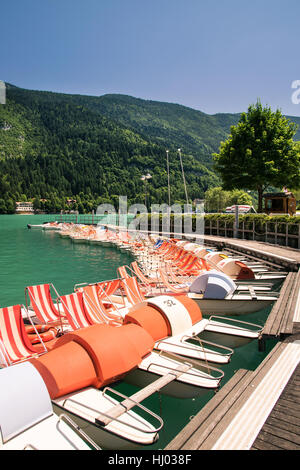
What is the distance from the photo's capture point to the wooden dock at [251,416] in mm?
3198

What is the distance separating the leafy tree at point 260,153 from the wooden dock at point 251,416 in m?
28.3

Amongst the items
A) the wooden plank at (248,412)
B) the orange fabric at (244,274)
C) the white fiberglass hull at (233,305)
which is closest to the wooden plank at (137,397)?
the wooden plank at (248,412)

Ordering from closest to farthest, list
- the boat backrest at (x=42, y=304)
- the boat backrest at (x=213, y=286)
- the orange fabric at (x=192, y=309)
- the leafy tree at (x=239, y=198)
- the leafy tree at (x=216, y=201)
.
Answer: the orange fabric at (x=192, y=309) → the boat backrest at (x=42, y=304) → the boat backrest at (x=213, y=286) → the leafy tree at (x=239, y=198) → the leafy tree at (x=216, y=201)

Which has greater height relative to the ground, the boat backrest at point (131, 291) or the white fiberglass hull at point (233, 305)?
the boat backrest at point (131, 291)

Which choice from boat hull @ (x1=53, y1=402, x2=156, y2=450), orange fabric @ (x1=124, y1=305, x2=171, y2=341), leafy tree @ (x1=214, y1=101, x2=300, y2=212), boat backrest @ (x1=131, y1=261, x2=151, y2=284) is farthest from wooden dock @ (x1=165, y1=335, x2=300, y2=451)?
leafy tree @ (x1=214, y1=101, x2=300, y2=212)

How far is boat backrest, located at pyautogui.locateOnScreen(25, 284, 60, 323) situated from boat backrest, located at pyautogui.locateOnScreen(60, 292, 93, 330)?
2.96 feet

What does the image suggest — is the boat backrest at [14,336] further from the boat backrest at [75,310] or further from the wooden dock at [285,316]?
the wooden dock at [285,316]

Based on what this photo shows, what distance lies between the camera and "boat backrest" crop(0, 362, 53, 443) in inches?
143

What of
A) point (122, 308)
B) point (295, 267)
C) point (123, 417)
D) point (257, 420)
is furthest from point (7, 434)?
point (295, 267)

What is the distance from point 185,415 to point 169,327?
72.0 inches

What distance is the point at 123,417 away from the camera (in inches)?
167

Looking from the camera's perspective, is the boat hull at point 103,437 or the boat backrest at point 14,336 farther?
the boat backrest at point 14,336

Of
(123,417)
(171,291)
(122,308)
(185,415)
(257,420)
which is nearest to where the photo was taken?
(257,420)
